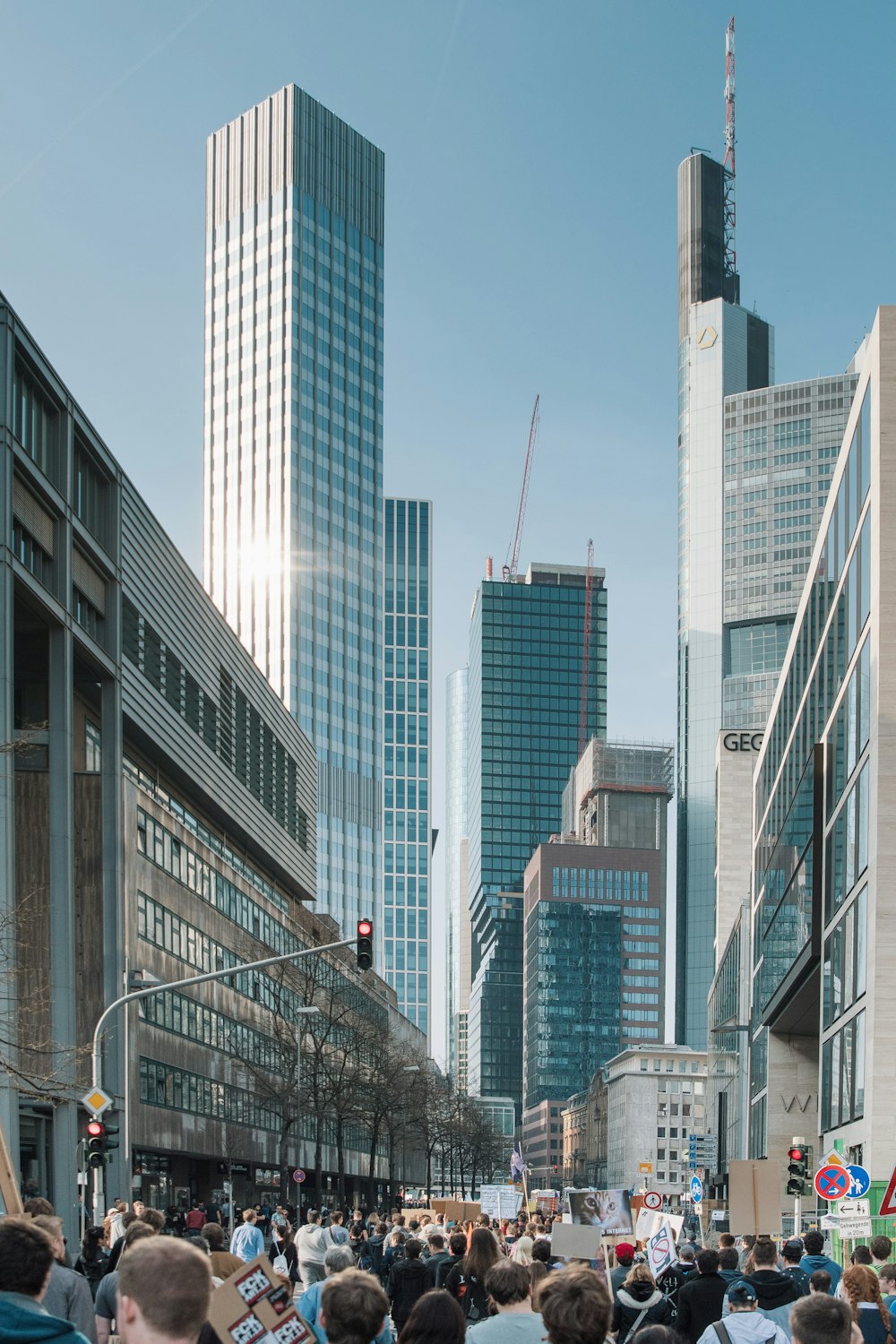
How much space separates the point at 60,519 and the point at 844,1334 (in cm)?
4073

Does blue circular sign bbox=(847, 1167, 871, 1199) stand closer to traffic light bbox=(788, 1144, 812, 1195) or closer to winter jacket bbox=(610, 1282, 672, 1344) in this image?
traffic light bbox=(788, 1144, 812, 1195)

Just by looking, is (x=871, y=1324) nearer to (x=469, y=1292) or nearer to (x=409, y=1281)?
(x=469, y=1292)

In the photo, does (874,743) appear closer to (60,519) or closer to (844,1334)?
(60,519)

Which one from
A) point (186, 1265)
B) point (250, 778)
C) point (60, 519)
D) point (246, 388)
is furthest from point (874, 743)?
point (246, 388)

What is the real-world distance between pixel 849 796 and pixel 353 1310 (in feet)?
123

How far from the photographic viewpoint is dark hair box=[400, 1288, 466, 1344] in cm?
764

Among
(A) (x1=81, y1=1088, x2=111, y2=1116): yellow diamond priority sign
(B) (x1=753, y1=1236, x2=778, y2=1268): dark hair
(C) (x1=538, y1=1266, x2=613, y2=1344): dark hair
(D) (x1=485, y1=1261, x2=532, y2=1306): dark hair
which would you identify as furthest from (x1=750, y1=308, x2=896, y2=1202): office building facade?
(C) (x1=538, y1=1266, x2=613, y2=1344): dark hair

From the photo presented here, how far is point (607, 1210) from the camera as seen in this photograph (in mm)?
22859

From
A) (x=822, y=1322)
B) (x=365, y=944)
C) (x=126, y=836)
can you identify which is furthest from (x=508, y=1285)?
(x=126, y=836)

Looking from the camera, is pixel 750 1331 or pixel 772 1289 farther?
pixel 772 1289

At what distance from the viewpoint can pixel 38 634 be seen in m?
47.3

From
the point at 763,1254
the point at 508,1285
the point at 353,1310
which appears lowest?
the point at 763,1254

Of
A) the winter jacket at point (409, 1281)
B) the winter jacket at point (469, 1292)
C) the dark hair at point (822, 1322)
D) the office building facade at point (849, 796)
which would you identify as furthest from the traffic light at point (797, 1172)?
the dark hair at point (822, 1322)

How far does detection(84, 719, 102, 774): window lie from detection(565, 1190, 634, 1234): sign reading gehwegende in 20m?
29.2 meters
